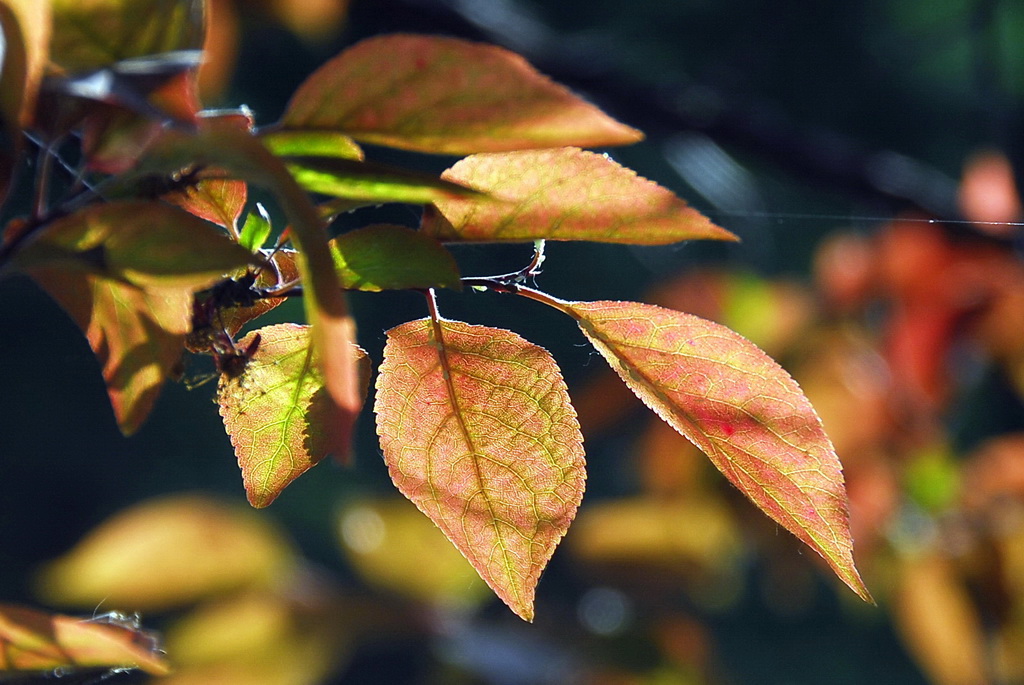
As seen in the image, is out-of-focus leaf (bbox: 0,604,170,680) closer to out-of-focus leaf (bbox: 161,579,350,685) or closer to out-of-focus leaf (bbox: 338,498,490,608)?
out-of-focus leaf (bbox: 161,579,350,685)

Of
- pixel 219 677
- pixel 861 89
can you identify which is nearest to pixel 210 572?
pixel 219 677

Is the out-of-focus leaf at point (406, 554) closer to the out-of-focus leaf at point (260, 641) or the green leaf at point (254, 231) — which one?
the out-of-focus leaf at point (260, 641)

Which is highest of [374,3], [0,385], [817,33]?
[374,3]

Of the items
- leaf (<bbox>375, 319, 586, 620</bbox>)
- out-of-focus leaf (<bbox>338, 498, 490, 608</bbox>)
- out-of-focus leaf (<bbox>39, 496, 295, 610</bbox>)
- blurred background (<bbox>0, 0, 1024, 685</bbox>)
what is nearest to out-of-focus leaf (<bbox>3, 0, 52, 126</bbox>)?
leaf (<bbox>375, 319, 586, 620</bbox>)

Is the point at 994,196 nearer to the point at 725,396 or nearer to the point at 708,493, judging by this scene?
the point at 708,493

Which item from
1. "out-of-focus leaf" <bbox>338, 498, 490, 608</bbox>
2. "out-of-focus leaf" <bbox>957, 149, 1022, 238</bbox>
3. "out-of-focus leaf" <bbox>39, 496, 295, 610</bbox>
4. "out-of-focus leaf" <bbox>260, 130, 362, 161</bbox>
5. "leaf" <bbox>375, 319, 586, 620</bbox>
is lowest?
"out-of-focus leaf" <bbox>338, 498, 490, 608</bbox>

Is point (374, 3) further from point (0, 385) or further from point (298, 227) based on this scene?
point (0, 385)

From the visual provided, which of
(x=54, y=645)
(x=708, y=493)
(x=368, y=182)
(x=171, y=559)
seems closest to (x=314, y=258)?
(x=368, y=182)
